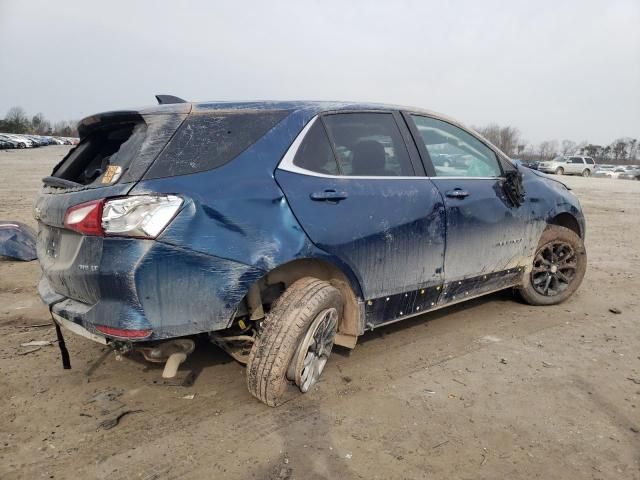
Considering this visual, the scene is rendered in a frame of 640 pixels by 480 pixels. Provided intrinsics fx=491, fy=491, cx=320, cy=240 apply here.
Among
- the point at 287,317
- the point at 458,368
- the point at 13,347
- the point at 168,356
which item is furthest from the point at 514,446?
the point at 13,347

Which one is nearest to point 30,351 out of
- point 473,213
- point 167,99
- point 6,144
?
point 167,99

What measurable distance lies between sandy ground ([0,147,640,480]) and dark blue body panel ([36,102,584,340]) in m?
0.49

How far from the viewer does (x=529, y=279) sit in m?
4.35

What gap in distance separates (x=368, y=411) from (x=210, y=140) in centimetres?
169

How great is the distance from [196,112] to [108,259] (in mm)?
902

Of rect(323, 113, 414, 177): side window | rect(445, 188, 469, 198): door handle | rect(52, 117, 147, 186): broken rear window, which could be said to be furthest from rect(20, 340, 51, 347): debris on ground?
rect(445, 188, 469, 198): door handle

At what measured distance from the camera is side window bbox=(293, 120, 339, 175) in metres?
2.76

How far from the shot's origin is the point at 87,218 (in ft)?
7.64

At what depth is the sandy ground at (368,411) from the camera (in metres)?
2.25

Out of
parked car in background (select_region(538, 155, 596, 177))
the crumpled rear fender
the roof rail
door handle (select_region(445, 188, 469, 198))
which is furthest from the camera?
parked car in background (select_region(538, 155, 596, 177))

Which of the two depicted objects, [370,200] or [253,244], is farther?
[370,200]

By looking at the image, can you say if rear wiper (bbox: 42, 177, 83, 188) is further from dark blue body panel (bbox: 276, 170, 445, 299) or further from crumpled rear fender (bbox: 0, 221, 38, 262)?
crumpled rear fender (bbox: 0, 221, 38, 262)

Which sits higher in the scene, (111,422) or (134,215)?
(134,215)

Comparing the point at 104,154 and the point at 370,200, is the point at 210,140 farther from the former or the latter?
the point at 370,200
